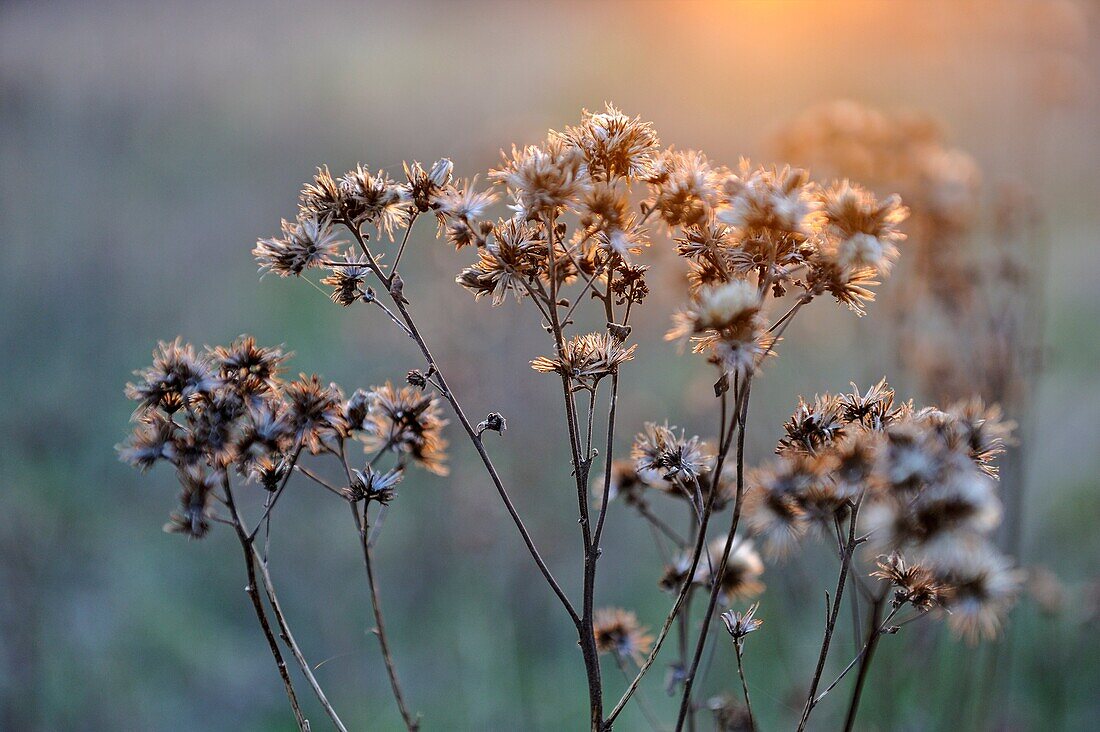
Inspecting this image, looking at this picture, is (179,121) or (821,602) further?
(179,121)

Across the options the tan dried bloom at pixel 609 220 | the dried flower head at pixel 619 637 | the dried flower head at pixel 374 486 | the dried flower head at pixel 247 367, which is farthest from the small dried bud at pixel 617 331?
the dried flower head at pixel 619 637

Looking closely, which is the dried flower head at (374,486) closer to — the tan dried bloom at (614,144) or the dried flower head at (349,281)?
the dried flower head at (349,281)

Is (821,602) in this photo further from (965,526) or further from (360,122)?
(360,122)

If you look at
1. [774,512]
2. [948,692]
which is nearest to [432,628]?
[948,692]

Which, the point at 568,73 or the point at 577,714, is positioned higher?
the point at 568,73

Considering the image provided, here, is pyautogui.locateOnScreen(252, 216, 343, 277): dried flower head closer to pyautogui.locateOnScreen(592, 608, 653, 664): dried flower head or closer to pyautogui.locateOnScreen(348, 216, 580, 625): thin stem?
pyautogui.locateOnScreen(348, 216, 580, 625): thin stem

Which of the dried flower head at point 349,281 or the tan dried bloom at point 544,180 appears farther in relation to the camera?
the dried flower head at point 349,281

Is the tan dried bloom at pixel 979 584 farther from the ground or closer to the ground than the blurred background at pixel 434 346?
closer to the ground

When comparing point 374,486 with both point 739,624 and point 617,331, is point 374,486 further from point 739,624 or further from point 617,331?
point 739,624

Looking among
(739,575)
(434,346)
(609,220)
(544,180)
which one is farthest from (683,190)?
(434,346)
